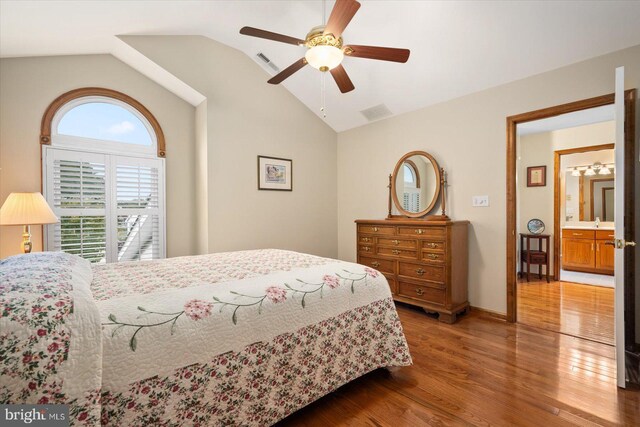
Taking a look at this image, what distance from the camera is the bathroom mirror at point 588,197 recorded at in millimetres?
5145

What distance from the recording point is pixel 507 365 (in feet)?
6.78

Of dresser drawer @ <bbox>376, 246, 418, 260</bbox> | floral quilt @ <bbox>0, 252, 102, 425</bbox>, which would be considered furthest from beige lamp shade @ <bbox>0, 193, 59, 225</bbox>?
dresser drawer @ <bbox>376, 246, 418, 260</bbox>

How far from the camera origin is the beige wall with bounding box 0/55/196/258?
2.63m

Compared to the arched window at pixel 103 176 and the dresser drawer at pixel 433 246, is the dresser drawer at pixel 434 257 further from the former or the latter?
the arched window at pixel 103 176

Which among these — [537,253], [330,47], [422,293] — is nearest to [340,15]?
[330,47]

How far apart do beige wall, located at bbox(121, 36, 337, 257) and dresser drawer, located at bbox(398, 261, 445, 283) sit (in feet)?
5.25

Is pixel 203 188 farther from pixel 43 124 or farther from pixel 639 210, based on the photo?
pixel 639 210

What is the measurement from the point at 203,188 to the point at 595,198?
21.8 feet

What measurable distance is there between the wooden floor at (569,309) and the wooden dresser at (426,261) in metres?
0.75

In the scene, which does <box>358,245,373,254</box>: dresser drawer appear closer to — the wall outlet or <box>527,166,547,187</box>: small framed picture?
the wall outlet

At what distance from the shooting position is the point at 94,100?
3082 mm

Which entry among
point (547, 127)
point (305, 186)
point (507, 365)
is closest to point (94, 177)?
point (305, 186)

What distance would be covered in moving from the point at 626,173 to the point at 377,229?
217 centimetres

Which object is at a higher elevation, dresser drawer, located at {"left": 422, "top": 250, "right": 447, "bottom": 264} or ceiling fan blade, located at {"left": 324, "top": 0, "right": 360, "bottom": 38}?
ceiling fan blade, located at {"left": 324, "top": 0, "right": 360, "bottom": 38}
